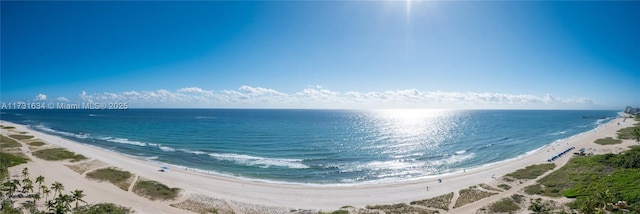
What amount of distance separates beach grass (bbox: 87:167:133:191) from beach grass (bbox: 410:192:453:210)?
4785cm

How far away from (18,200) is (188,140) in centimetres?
6867

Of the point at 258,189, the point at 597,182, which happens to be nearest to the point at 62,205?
the point at 258,189

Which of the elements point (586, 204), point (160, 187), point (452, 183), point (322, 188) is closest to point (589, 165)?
point (452, 183)

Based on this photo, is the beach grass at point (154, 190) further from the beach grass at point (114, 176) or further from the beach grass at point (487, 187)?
the beach grass at point (487, 187)

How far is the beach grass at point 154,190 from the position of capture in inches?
1897

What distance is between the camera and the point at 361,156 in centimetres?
8525

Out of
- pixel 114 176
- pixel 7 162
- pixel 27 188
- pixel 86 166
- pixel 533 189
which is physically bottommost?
pixel 533 189

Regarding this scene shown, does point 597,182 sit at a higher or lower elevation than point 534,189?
higher

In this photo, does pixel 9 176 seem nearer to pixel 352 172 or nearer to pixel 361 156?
pixel 352 172

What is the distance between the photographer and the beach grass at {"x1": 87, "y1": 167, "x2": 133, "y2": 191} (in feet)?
174

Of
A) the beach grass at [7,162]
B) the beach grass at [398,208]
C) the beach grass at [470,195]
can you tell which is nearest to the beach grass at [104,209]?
the beach grass at [7,162]

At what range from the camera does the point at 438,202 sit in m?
47.4

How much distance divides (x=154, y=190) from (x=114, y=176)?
12.8 meters

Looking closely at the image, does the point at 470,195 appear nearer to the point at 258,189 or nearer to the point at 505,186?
the point at 505,186
